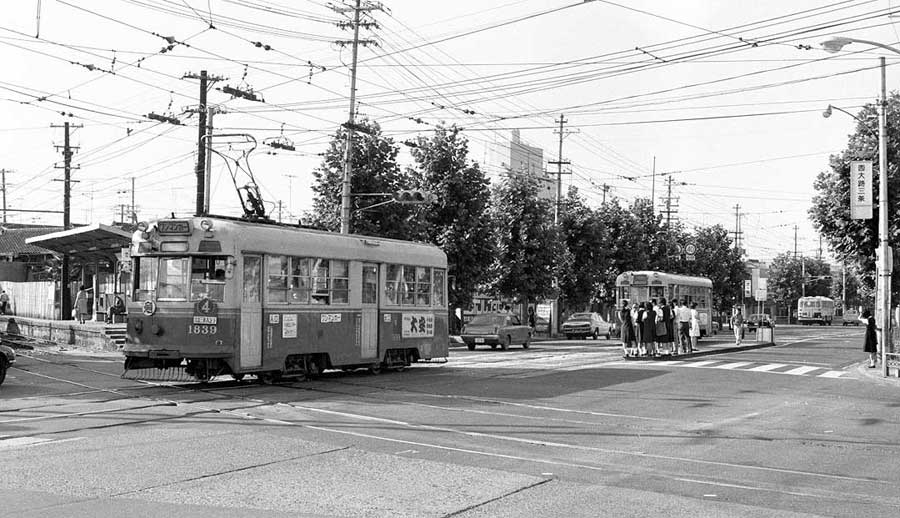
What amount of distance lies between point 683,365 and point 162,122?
1987 centimetres

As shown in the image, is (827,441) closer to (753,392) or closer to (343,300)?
(753,392)

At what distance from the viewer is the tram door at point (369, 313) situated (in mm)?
22312

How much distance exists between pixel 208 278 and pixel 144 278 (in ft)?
4.49

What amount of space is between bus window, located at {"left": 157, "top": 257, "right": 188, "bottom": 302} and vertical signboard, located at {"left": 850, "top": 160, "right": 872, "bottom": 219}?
18338 millimetres

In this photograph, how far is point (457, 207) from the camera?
145ft

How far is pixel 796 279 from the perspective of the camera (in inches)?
4845

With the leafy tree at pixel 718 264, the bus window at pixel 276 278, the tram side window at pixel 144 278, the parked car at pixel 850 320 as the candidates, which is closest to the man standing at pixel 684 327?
the bus window at pixel 276 278

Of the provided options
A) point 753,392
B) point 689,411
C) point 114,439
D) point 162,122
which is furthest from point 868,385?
point 162,122

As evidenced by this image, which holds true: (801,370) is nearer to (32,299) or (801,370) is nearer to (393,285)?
(393,285)

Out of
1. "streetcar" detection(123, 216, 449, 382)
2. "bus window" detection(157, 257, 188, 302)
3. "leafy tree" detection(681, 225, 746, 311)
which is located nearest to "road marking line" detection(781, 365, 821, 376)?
"streetcar" detection(123, 216, 449, 382)

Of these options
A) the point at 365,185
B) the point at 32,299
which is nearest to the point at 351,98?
the point at 365,185

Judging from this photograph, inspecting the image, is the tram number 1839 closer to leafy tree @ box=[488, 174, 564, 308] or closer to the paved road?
the paved road

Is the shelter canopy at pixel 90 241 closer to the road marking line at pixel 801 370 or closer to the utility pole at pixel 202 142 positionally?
the utility pole at pixel 202 142

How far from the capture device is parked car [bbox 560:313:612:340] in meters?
54.3
